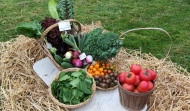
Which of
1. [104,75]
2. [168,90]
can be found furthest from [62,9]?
[168,90]

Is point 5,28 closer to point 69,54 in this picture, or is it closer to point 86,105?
point 69,54

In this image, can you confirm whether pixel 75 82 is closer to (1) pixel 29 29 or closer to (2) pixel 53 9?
(1) pixel 29 29

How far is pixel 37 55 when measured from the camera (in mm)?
3531

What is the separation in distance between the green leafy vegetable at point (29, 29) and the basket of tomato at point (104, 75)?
3.09 feet

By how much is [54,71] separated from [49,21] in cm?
81

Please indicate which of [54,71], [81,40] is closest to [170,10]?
[81,40]

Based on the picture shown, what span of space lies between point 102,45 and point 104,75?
0.43 metres

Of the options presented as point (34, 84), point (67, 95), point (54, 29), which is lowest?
point (34, 84)

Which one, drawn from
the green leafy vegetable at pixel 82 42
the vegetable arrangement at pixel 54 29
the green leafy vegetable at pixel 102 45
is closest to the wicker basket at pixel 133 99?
the green leafy vegetable at pixel 102 45

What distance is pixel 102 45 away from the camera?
2.87 m

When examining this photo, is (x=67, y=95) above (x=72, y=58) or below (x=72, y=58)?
below

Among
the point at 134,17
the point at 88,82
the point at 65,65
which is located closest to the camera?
the point at 88,82

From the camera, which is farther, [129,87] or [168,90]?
[168,90]

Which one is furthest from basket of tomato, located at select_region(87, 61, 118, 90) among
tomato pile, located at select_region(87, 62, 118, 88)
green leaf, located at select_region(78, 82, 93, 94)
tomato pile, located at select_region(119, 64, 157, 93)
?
tomato pile, located at select_region(119, 64, 157, 93)
